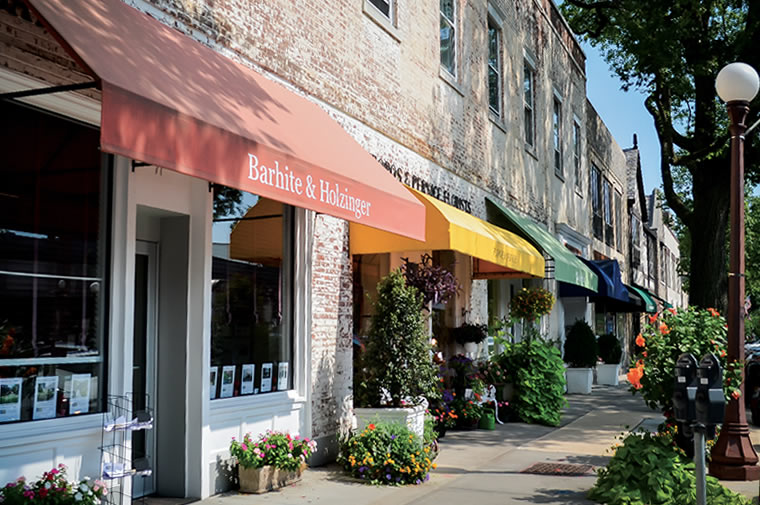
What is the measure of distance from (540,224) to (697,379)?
503 inches

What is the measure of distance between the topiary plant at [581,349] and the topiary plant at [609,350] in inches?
152

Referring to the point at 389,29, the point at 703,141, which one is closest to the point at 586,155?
the point at 703,141

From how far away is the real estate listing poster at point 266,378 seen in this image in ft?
27.1

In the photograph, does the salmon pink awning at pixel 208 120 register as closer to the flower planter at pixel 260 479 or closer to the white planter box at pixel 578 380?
the flower planter at pixel 260 479

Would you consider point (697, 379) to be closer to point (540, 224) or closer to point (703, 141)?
point (540, 224)

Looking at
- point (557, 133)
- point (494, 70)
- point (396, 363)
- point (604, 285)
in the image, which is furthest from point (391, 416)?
point (557, 133)

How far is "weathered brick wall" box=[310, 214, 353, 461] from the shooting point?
8.97 m

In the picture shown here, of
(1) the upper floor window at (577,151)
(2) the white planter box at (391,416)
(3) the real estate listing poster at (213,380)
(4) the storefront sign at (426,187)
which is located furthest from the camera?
(1) the upper floor window at (577,151)

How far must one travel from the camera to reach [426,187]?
468 inches

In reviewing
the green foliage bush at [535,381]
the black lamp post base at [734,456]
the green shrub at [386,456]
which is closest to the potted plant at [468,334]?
the green foliage bush at [535,381]

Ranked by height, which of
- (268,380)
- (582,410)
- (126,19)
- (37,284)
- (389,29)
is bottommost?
(582,410)

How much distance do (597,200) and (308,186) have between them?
21990 millimetres

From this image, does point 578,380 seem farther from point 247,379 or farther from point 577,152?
point 247,379

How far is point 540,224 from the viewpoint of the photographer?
1877cm
